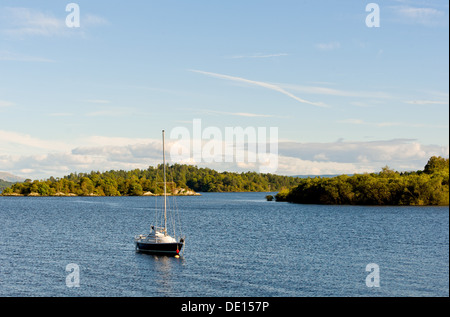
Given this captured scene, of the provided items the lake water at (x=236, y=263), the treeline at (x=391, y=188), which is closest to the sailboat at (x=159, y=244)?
the lake water at (x=236, y=263)

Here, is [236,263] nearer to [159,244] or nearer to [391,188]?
[159,244]

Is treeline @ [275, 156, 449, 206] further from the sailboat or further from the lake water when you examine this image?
the sailboat

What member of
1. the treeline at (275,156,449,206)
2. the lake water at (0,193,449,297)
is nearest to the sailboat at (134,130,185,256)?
the lake water at (0,193,449,297)

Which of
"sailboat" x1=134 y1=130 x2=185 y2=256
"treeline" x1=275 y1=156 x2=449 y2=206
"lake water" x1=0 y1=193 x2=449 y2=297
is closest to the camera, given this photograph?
"lake water" x1=0 y1=193 x2=449 y2=297

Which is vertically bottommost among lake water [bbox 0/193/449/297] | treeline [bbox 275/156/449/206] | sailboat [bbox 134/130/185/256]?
lake water [bbox 0/193/449/297]

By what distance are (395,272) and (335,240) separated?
27.2 metres

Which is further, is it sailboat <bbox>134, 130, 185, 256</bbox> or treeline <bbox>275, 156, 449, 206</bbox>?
treeline <bbox>275, 156, 449, 206</bbox>

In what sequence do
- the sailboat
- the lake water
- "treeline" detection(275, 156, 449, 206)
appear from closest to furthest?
the lake water
the sailboat
"treeline" detection(275, 156, 449, 206)

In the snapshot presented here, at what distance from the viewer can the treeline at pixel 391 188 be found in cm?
16488

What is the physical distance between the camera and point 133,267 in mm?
55594

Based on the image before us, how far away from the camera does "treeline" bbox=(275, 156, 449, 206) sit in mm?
164875

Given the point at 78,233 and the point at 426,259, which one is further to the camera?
the point at 78,233
